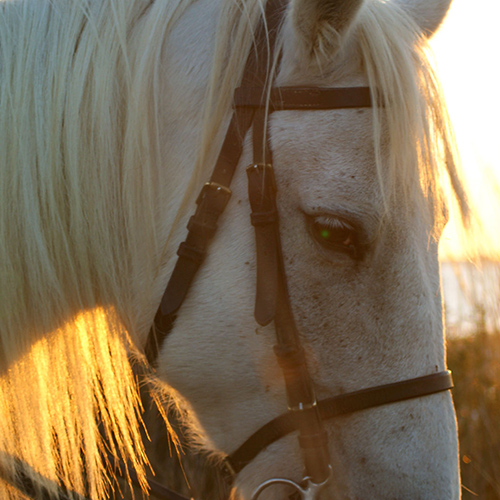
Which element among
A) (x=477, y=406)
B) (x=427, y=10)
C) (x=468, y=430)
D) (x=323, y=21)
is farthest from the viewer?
(x=477, y=406)

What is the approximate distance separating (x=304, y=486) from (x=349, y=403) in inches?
10.2

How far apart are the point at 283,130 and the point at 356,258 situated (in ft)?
1.27

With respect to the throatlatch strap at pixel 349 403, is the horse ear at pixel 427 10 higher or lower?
higher

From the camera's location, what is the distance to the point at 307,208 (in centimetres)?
116

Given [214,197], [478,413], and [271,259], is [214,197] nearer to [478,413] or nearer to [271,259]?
[271,259]

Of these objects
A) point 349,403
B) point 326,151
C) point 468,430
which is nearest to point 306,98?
point 326,151

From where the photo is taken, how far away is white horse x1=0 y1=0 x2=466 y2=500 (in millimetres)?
1177

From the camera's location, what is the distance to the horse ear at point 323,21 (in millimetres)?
1091

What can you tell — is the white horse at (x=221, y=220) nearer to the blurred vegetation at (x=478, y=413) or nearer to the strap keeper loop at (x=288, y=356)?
the strap keeper loop at (x=288, y=356)

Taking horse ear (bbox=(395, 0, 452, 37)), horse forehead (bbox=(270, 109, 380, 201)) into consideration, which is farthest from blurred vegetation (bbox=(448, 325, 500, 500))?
horse forehead (bbox=(270, 109, 380, 201))

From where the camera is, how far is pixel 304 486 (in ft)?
4.04

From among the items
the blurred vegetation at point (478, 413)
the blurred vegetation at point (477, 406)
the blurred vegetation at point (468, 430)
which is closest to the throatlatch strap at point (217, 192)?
the blurred vegetation at point (468, 430)

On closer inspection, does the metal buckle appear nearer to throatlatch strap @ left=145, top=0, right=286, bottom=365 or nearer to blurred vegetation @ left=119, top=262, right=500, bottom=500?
throatlatch strap @ left=145, top=0, right=286, bottom=365

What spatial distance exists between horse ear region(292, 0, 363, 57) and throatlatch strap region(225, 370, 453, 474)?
886 mm
